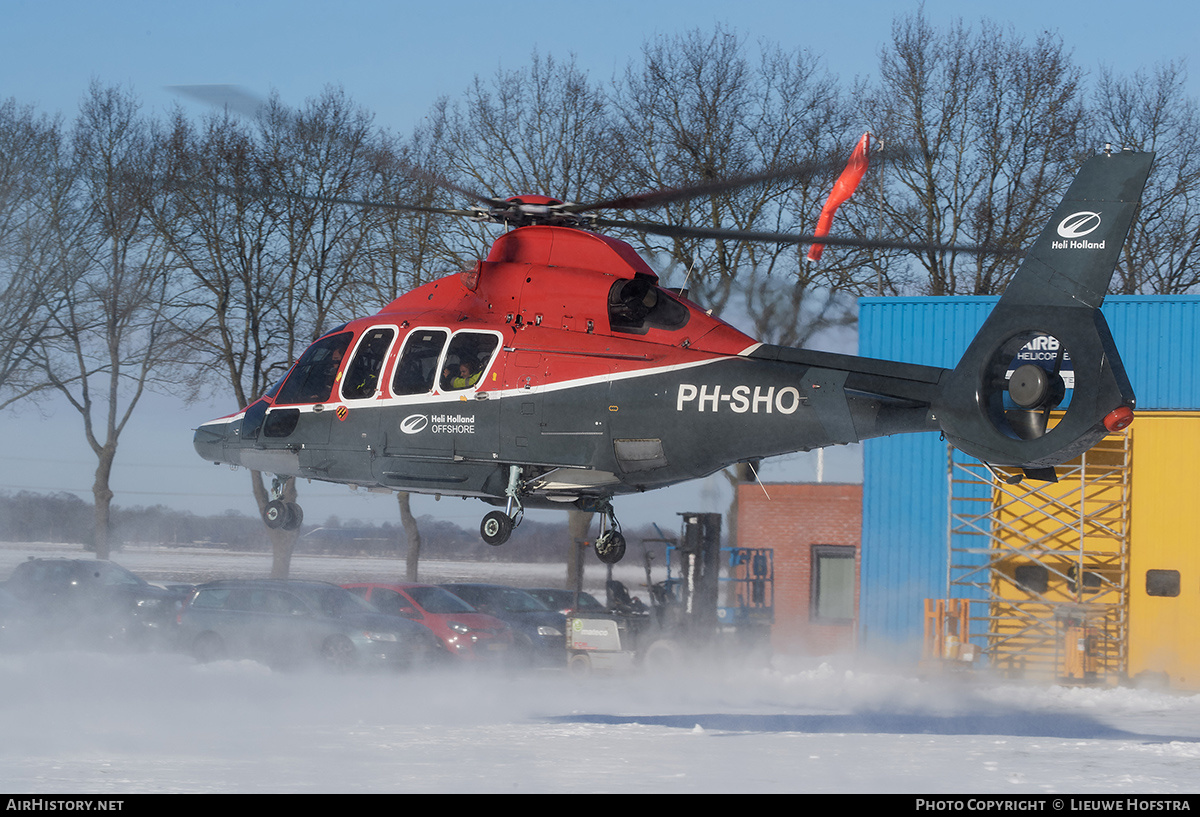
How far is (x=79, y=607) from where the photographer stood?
20891mm

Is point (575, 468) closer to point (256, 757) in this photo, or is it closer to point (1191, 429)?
point (256, 757)

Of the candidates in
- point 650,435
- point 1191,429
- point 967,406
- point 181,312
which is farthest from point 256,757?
point 181,312

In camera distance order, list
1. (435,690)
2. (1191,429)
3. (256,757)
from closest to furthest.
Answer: (256,757), (435,690), (1191,429)

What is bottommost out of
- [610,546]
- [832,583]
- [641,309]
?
[832,583]

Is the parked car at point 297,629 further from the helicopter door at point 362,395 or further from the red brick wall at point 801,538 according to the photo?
the red brick wall at point 801,538

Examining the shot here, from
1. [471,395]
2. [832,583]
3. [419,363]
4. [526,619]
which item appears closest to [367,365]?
[419,363]

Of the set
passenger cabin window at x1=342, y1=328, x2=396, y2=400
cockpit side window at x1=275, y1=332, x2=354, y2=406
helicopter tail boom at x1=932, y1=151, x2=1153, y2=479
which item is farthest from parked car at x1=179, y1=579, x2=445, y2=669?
helicopter tail boom at x1=932, y1=151, x2=1153, y2=479

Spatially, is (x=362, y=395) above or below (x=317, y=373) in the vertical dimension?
below

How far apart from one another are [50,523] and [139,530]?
2.54 meters

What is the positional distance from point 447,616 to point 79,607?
650cm

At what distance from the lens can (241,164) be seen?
3045cm

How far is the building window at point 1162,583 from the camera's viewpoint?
21.4 meters

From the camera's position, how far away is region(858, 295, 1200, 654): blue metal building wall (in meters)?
22.5

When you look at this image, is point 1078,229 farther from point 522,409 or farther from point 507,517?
point 507,517
